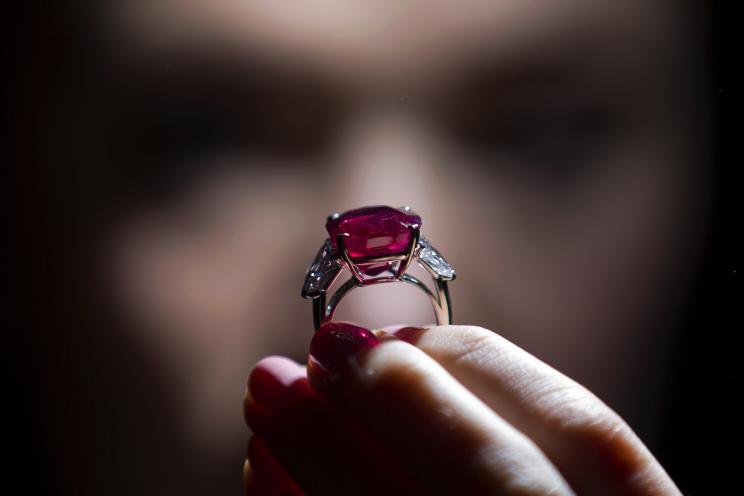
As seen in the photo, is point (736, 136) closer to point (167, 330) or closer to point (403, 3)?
point (403, 3)

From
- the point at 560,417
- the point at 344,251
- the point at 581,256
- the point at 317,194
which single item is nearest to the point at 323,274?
the point at 344,251

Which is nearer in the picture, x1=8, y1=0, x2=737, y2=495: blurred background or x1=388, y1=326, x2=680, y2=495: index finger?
x1=388, y1=326, x2=680, y2=495: index finger

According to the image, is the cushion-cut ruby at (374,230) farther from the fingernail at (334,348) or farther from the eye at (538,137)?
the eye at (538,137)

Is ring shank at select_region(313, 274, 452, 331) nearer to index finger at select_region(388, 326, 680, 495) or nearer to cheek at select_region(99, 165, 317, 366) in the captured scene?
index finger at select_region(388, 326, 680, 495)

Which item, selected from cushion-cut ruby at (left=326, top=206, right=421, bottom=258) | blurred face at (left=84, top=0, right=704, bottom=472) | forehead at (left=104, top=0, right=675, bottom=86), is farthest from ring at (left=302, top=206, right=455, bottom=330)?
forehead at (left=104, top=0, right=675, bottom=86)

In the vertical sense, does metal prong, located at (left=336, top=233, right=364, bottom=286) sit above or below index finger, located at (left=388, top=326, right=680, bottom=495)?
above

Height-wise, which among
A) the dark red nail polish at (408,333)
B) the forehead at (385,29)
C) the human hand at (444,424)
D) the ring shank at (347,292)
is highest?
the forehead at (385,29)

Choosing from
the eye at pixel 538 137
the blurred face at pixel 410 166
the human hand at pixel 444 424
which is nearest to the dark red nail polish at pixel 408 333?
the human hand at pixel 444 424

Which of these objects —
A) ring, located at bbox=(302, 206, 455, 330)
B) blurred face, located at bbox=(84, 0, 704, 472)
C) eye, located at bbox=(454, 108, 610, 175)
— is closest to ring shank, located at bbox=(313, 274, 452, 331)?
ring, located at bbox=(302, 206, 455, 330)

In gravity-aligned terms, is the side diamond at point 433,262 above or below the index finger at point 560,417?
above

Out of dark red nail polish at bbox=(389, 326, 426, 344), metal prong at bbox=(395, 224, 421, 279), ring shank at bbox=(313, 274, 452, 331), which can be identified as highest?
metal prong at bbox=(395, 224, 421, 279)
